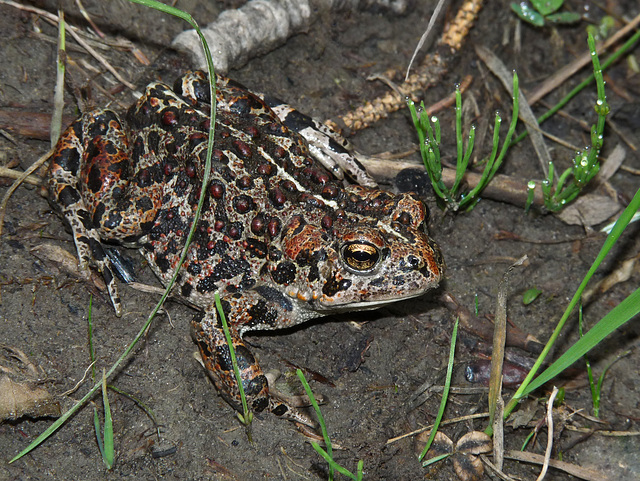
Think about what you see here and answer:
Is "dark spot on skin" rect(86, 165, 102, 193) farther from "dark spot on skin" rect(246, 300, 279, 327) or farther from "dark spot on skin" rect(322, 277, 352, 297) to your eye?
"dark spot on skin" rect(322, 277, 352, 297)

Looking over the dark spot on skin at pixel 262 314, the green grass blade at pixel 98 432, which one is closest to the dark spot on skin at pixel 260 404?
the dark spot on skin at pixel 262 314

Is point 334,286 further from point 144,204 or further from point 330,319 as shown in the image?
point 144,204

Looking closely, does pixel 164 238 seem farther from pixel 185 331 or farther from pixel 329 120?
pixel 329 120

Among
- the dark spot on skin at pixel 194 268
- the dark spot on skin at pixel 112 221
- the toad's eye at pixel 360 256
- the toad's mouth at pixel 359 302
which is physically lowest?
the dark spot on skin at pixel 194 268

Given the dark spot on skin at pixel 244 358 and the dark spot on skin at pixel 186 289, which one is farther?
the dark spot on skin at pixel 186 289

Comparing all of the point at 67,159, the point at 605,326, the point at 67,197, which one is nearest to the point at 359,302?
the point at 605,326

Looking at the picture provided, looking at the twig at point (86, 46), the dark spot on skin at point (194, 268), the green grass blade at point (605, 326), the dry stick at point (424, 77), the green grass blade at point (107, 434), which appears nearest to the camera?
the green grass blade at point (605, 326)

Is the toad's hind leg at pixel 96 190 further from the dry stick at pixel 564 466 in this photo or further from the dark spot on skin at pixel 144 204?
the dry stick at pixel 564 466

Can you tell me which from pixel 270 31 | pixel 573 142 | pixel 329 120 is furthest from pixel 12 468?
pixel 573 142
